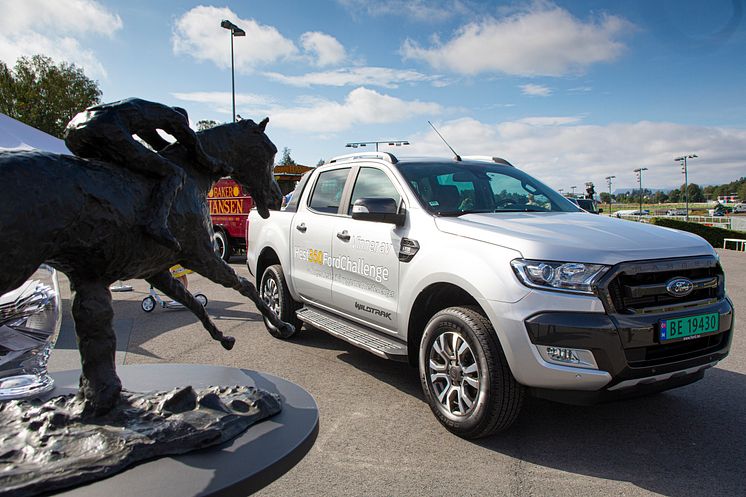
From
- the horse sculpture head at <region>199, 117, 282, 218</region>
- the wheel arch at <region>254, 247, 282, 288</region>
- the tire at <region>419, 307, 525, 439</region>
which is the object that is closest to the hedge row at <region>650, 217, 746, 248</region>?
the wheel arch at <region>254, 247, 282, 288</region>

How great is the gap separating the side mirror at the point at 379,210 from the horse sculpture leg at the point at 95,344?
2.53m

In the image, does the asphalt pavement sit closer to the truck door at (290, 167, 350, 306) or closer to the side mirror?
the truck door at (290, 167, 350, 306)

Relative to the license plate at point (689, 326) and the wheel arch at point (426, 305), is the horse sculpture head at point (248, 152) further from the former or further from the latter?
the license plate at point (689, 326)

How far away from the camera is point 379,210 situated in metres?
4.30

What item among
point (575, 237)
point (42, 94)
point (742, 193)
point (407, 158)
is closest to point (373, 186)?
point (407, 158)

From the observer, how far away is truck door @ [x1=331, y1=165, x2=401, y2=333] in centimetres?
448

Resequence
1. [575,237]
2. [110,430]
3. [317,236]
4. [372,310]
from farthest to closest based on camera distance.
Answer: [317,236] < [372,310] < [575,237] < [110,430]

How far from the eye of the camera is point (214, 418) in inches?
78.1

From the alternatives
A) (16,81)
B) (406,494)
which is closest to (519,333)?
(406,494)

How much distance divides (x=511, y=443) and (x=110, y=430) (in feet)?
8.74

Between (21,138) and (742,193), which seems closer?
(21,138)

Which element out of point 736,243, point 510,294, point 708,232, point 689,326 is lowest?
point 736,243

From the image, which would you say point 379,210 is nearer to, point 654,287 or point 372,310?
point 372,310

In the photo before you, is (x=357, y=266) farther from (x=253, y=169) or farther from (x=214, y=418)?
(x=214, y=418)
